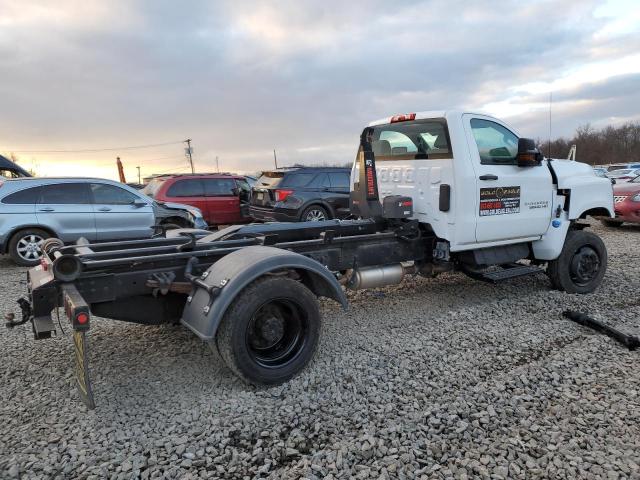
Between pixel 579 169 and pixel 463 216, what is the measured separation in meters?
2.31

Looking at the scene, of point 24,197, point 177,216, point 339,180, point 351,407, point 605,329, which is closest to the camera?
point 351,407

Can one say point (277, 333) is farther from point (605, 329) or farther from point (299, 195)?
point (299, 195)

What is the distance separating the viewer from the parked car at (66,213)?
830cm

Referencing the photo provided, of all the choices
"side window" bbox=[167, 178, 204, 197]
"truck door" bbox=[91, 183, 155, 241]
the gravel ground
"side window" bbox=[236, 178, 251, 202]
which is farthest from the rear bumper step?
"side window" bbox=[167, 178, 204, 197]

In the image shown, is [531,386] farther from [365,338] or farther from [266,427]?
[266,427]

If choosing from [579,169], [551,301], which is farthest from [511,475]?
[579,169]

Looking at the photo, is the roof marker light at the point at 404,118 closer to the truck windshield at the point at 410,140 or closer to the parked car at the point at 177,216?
the truck windshield at the point at 410,140

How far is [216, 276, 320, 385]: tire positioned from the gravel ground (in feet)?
0.52

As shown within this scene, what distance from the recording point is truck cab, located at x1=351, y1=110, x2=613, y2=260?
4926 mm

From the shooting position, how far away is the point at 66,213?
8.63 m

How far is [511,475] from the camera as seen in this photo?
8.43 feet

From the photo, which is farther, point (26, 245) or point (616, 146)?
point (616, 146)

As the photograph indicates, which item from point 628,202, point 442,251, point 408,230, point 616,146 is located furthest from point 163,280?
point 616,146

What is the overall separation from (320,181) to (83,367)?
8.87 metres
